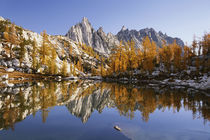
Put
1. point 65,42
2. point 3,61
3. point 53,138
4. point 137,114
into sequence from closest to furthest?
point 53,138 < point 137,114 < point 3,61 < point 65,42

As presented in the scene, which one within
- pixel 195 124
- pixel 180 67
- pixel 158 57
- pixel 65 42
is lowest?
pixel 195 124

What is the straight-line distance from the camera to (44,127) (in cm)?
987

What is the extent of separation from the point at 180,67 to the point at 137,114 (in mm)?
60026

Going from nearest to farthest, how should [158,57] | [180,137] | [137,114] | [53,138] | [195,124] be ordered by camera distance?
1. [53,138]
2. [180,137]
3. [195,124]
4. [137,114]
5. [158,57]

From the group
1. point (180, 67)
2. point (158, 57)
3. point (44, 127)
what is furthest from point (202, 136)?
point (158, 57)

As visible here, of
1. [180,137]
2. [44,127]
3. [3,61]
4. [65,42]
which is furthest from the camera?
[65,42]

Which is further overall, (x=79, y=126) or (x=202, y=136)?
(x=79, y=126)

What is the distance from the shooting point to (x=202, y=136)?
339 inches

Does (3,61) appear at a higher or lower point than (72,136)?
higher

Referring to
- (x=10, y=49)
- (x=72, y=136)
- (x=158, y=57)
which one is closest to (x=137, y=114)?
(x=72, y=136)

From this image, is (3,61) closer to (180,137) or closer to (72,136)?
(72,136)

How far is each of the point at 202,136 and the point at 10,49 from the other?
94642 mm

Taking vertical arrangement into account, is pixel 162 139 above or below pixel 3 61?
below

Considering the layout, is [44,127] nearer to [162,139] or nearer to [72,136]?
[72,136]
